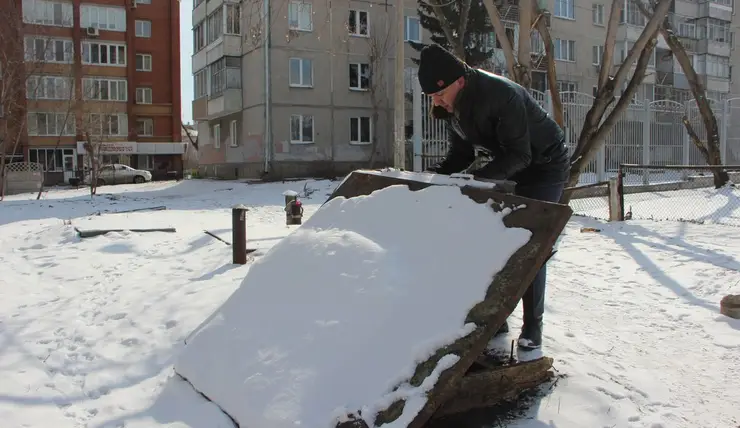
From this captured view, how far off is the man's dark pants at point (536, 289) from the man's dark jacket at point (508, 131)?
4 centimetres

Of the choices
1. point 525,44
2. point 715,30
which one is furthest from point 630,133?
point 715,30

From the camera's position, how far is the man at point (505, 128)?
126 inches

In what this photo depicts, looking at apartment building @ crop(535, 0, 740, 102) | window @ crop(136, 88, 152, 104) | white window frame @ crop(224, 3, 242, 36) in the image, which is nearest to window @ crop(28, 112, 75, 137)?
window @ crop(136, 88, 152, 104)

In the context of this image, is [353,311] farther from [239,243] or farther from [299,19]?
[299,19]

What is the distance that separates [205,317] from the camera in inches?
171

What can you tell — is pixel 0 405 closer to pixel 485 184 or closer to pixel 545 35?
pixel 485 184

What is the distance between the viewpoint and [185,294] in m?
5.05

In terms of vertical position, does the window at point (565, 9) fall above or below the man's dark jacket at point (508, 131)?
above

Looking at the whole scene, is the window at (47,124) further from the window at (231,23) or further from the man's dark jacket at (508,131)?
the man's dark jacket at (508,131)

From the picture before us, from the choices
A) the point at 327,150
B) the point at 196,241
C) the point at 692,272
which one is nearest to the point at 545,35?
the point at 692,272

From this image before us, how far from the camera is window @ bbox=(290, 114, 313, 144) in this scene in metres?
28.4

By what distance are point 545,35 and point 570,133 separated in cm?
609

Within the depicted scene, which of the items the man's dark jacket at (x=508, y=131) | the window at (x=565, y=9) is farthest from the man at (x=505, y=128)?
the window at (x=565, y=9)

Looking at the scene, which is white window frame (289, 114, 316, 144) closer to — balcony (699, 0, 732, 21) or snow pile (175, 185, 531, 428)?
snow pile (175, 185, 531, 428)
